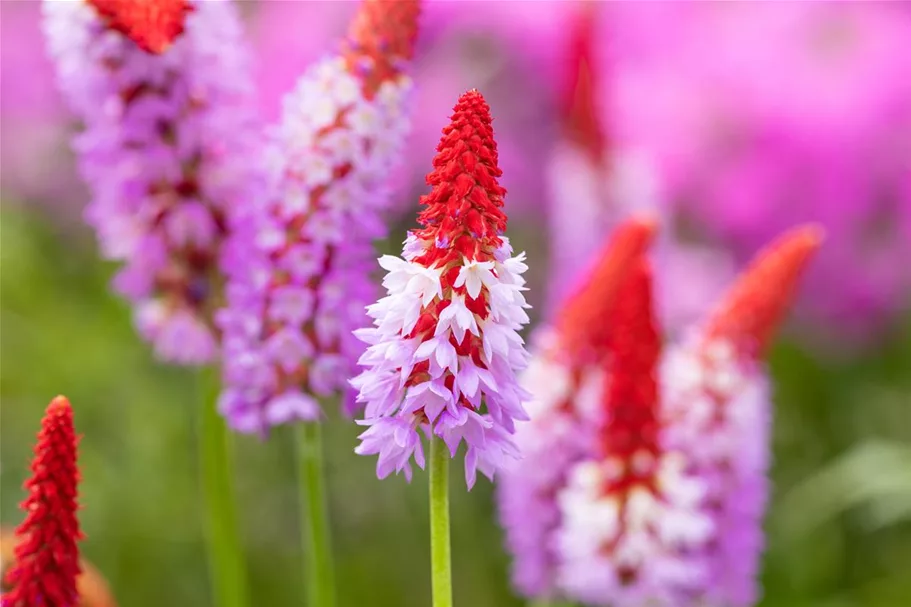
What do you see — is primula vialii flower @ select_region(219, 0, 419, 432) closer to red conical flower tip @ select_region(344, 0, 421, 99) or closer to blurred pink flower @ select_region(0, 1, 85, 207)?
red conical flower tip @ select_region(344, 0, 421, 99)

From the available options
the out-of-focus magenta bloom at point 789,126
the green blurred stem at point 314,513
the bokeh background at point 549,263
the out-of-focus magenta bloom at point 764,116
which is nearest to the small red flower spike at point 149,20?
the green blurred stem at point 314,513

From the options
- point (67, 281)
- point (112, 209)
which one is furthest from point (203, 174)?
point (67, 281)

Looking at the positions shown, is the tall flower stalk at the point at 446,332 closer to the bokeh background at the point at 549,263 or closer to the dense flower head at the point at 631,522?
the dense flower head at the point at 631,522

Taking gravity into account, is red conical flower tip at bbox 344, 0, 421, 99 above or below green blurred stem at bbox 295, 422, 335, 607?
above

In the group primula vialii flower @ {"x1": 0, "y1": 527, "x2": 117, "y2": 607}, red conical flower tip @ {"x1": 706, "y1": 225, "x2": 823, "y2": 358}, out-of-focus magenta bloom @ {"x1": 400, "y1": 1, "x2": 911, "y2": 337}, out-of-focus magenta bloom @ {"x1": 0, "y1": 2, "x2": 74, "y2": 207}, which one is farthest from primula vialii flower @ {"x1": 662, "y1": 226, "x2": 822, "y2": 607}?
out-of-focus magenta bloom @ {"x1": 0, "y1": 2, "x2": 74, "y2": 207}

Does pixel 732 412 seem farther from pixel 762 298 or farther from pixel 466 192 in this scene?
pixel 466 192
